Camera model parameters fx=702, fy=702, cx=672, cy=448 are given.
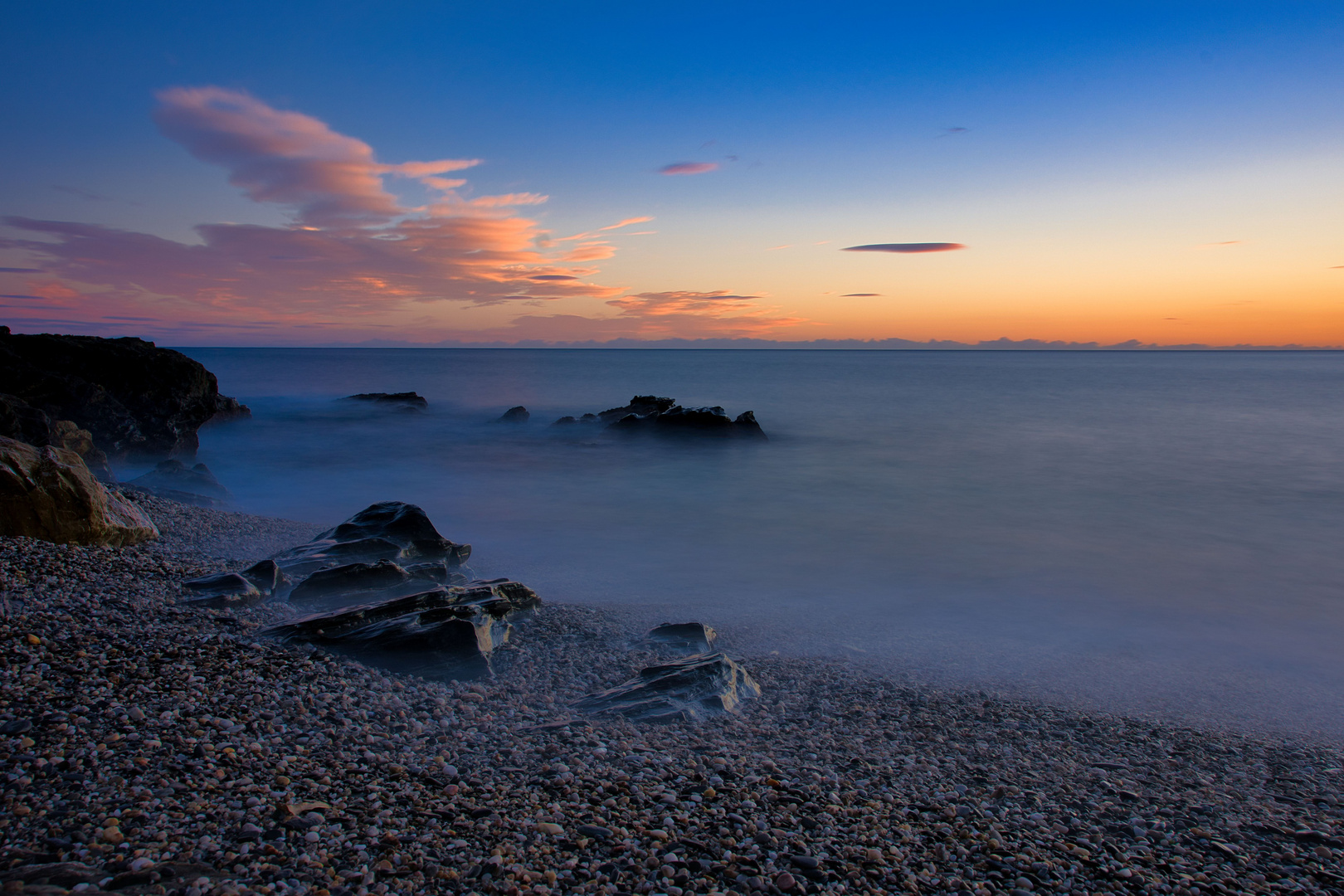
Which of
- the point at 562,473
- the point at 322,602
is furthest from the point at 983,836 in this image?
the point at 562,473

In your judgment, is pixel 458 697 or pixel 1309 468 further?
pixel 1309 468

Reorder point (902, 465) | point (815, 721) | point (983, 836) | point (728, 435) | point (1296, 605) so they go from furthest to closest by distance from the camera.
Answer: point (728, 435)
point (902, 465)
point (1296, 605)
point (815, 721)
point (983, 836)

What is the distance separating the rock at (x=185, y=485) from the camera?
12242 millimetres

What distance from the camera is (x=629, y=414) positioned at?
2444 centimetres

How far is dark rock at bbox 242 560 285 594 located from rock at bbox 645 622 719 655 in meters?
3.76

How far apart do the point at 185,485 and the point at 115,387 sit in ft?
17.7

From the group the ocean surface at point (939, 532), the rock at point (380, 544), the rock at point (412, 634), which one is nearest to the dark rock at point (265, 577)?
the rock at point (380, 544)

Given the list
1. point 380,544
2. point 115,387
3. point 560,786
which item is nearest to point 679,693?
point 560,786

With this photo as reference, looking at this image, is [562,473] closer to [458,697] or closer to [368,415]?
[458,697]

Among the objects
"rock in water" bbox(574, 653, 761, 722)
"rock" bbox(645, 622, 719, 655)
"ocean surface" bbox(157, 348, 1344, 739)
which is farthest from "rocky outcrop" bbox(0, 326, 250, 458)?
"rock in water" bbox(574, 653, 761, 722)

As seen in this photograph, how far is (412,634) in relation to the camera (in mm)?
5512

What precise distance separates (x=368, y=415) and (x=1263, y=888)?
30.1m

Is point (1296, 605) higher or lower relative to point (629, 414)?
lower

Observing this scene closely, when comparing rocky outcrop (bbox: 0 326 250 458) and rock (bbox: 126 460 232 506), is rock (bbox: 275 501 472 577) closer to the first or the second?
rock (bbox: 126 460 232 506)
